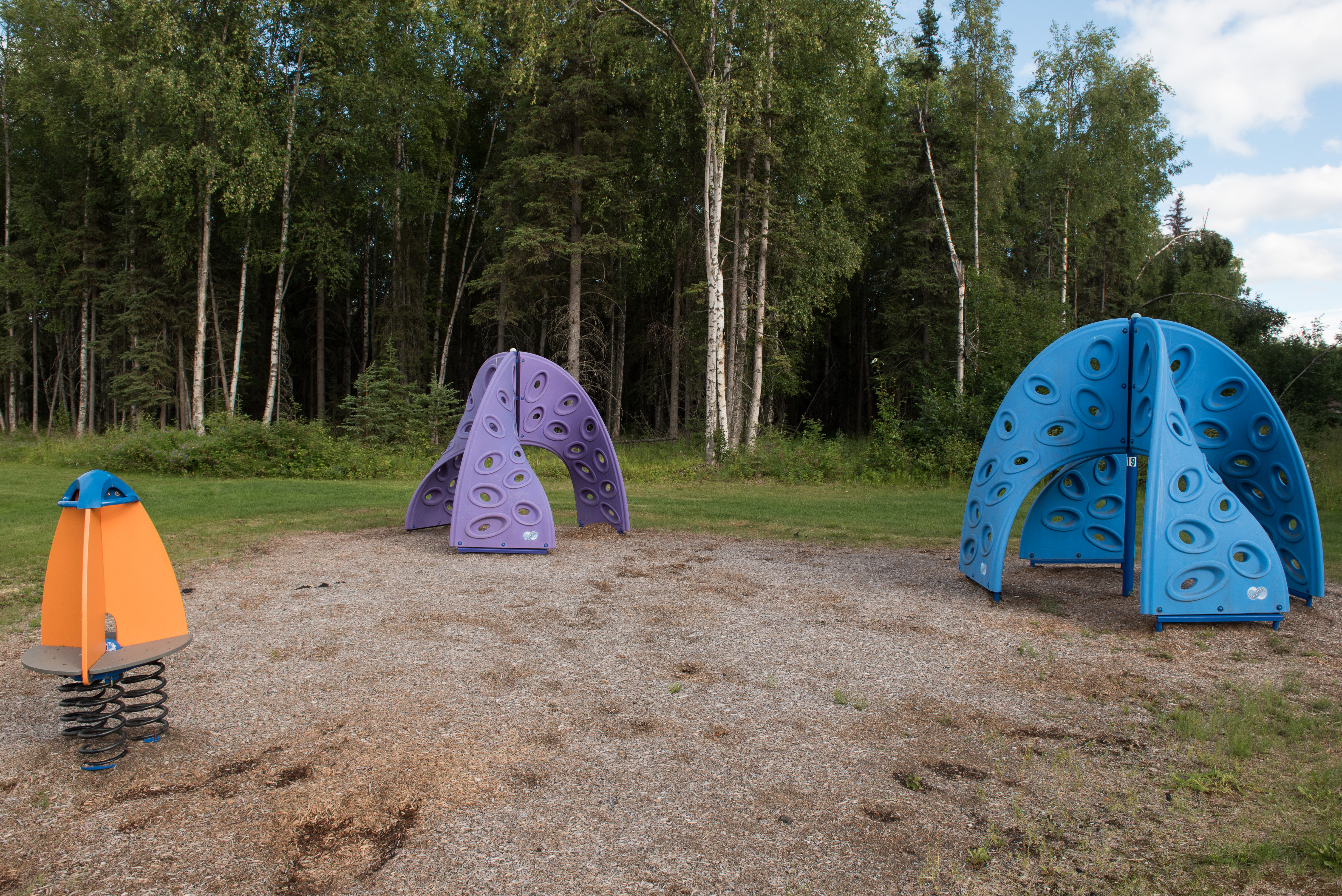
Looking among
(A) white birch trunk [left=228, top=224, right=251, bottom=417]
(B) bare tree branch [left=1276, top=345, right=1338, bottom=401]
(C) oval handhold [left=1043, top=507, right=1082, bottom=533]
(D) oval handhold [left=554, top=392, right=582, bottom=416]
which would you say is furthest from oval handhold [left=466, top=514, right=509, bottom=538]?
(A) white birch trunk [left=228, top=224, right=251, bottom=417]

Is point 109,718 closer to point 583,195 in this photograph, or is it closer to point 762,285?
point 762,285

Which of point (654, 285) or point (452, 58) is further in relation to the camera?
point (654, 285)

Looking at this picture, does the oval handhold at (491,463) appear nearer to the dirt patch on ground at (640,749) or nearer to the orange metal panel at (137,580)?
the dirt patch on ground at (640,749)

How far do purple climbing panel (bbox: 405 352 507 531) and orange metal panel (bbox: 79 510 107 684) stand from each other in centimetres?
593

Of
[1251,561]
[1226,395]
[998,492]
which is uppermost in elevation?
[1226,395]

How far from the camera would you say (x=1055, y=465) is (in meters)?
6.57

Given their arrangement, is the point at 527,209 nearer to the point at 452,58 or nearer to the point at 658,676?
the point at 452,58

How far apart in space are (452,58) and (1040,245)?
21.5 m

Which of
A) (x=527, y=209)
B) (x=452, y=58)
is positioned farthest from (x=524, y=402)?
(x=452, y=58)

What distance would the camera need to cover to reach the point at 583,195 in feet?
65.3

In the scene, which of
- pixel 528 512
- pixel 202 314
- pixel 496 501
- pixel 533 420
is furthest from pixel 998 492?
pixel 202 314

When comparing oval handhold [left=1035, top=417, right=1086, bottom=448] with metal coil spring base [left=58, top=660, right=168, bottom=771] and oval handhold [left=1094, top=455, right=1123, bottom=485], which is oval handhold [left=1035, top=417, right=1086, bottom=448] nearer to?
oval handhold [left=1094, top=455, right=1123, bottom=485]

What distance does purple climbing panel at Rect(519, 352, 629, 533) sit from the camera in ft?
30.3

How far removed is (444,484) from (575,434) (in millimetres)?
1843
